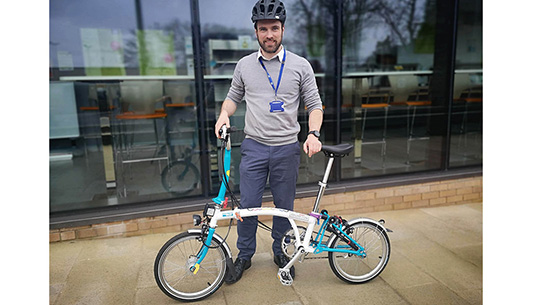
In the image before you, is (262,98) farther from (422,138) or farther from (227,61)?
(422,138)

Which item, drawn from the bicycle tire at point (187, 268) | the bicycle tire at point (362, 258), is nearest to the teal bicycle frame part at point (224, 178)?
the bicycle tire at point (187, 268)

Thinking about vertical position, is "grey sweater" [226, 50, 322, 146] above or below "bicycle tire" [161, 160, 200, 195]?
above

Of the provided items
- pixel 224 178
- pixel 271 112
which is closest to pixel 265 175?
pixel 224 178

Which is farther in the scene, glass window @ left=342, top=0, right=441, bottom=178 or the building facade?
glass window @ left=342, top=0, right=441, bottom=178

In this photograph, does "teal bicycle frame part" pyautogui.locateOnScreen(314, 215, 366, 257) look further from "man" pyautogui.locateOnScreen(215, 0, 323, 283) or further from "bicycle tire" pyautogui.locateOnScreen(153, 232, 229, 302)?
"bicycle tire" pyautogui.locateOnScreen(153, 232, 229, 302)

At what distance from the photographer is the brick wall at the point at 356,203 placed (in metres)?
4.04

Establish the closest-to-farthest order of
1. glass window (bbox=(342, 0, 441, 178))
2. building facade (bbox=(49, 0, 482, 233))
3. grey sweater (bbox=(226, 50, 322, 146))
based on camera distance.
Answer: grey sweater (bbox=(226, 50, 322, 146)), building facade (bbox=(49, 0, 482, 233)), glass window (bbox=(342, 0, 441, 178))

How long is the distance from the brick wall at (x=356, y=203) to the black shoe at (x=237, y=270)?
2.97 ft

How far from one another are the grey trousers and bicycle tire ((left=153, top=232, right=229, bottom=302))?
1.16 ft

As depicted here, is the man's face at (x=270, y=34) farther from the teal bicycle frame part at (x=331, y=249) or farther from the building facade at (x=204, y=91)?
the building facade at (x=204, y=91)

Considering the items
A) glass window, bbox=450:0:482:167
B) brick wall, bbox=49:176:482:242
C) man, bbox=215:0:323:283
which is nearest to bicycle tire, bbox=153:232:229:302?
man, bbox=215:0:323:283

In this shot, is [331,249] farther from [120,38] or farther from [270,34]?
[120,38]

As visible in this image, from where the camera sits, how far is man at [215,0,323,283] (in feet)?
9.58

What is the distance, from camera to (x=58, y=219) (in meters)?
3.98
